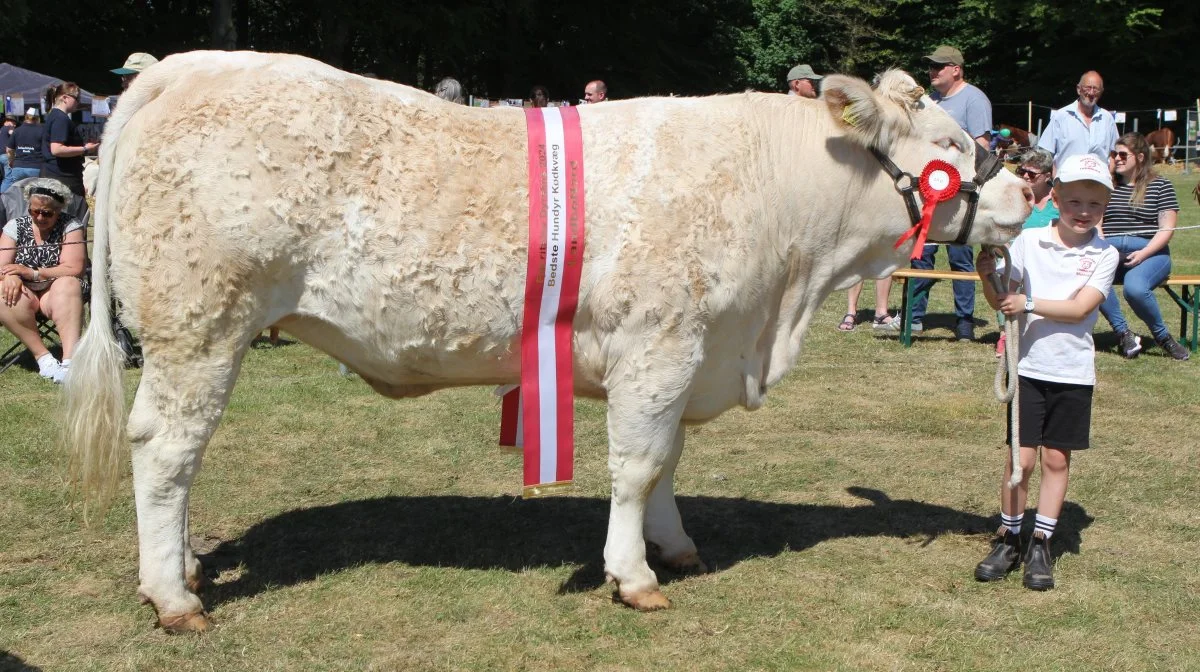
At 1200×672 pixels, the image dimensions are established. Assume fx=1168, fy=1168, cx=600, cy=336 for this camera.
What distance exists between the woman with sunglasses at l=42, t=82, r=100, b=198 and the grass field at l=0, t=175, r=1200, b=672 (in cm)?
469

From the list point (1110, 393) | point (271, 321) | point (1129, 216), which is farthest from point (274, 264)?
point (1129, 216)

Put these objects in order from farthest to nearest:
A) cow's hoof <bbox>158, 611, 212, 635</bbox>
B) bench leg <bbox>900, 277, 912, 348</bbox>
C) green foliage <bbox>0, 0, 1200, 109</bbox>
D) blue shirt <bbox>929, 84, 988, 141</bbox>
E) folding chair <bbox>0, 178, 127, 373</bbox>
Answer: green foliage <bbox>0, 0, 1200, 109</bbox> → bench leg <bbox>900, 277, 912, 348</bbox> → blue shirt <bbox>929, 84, 988, 141</bbox> → folding chair <bbox>0, 178, 127, 373</bbox> → cow's hoof <bbox>158, 611, 212, 635</bbox>

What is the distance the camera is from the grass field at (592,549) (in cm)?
437

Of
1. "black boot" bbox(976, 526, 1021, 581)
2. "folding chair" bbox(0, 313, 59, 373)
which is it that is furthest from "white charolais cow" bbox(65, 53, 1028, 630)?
"folding chair" bbox(0, 313, 59, 373)

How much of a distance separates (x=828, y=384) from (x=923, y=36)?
144 ft

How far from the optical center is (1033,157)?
9.80 meters

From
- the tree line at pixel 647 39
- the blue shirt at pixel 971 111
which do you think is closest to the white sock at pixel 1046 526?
the blue shirt at pixel 971 111

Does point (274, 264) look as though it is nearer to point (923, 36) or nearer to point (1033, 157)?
point (1033, 157)

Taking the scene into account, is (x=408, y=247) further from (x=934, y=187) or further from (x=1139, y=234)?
(x=1139, y=234)

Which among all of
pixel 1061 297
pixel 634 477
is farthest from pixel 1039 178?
pixel 634 477

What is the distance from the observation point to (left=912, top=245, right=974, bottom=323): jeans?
427 inches

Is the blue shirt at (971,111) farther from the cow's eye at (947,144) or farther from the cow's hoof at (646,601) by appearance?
the cow's hoof at (646,601)

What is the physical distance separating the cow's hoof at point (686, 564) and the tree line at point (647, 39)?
28794mm

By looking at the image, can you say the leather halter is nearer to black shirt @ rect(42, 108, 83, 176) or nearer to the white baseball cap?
the white baseball cap
